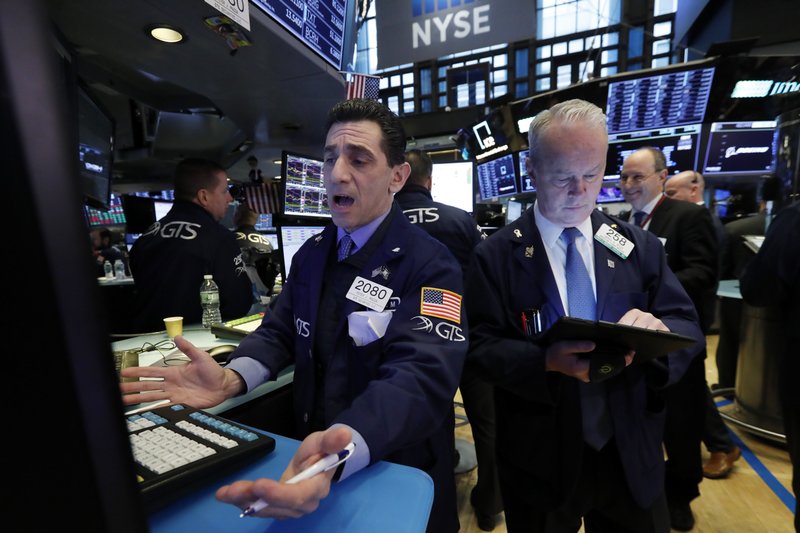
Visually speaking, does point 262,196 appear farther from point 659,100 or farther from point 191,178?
point 659,100

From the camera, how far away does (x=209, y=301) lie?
2105 mm

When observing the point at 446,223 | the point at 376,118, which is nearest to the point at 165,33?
the point at 376,118

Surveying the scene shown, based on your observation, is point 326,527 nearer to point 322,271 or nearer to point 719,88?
point 322,271

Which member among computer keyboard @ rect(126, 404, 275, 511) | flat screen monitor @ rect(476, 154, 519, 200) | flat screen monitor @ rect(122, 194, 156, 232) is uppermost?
flat screen monitor @ rect(476, 154, 519, 200)

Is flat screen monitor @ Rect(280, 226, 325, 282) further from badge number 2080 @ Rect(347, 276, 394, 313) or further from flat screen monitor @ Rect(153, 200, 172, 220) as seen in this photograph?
flat screen monitor @ Rect(153, 200, 172, 220)

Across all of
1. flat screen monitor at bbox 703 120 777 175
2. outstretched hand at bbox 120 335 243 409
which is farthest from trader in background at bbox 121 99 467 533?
flat screen monitor at bbox 703 120 777 175

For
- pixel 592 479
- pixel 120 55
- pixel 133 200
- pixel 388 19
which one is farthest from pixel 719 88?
A: pixel 133 200

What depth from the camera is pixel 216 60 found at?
213 cm

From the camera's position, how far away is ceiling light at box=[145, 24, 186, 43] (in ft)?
5.82

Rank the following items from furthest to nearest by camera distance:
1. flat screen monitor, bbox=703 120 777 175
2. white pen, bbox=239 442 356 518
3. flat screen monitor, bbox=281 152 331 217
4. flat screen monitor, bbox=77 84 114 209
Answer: flat screen monitor, bbox=703 120 777 175 < flat screen monitor, bbox=281 152 331 217 < flat screen monitor, bbox=77 84 114 209 < white pen, bbox=239 442 356 518

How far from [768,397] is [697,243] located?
4.89 feet

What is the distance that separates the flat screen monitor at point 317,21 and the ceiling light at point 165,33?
1.40 feet

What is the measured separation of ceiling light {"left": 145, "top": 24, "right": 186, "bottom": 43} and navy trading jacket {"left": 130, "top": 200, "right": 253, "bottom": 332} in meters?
0.88

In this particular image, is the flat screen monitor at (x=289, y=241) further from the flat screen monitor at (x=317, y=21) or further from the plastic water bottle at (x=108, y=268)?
the plastic water bottle at (x=108, y=268)
